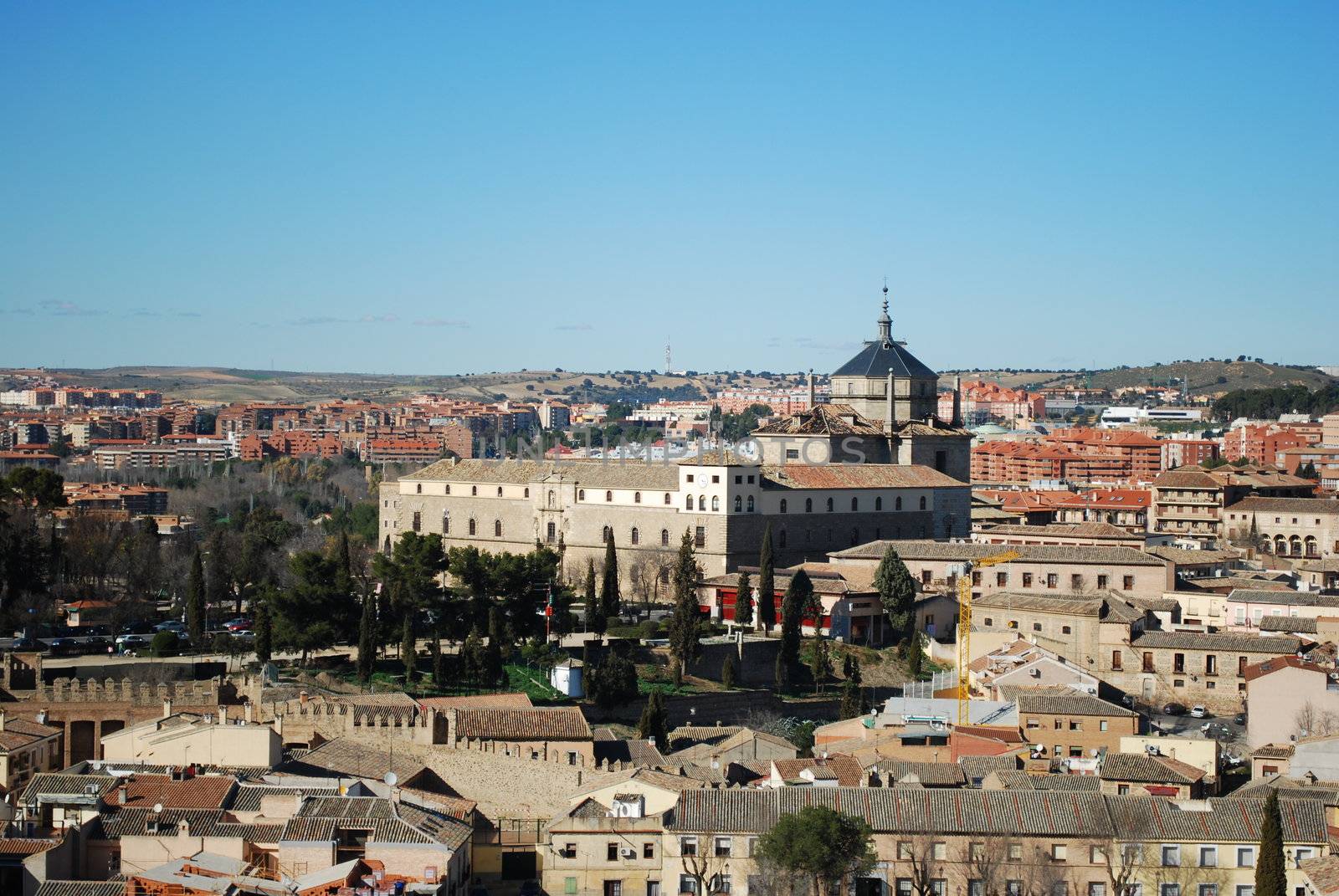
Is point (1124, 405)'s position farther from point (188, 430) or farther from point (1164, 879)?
point (1164, 879)

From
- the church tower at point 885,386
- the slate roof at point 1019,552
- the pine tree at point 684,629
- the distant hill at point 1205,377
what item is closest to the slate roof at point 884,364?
the church tower at point 885,386

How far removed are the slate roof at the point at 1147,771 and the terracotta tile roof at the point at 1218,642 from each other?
9203mm

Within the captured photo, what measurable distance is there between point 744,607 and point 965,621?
394 centimetres

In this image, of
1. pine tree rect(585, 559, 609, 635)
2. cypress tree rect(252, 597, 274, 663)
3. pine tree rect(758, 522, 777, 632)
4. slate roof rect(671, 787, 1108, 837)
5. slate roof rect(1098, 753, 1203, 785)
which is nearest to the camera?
slate roof rect(671, 787, 1108, 837)

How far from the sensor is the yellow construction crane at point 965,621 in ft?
118

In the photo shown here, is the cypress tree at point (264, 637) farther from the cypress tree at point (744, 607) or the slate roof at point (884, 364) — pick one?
the slate roof at point (884, 364)

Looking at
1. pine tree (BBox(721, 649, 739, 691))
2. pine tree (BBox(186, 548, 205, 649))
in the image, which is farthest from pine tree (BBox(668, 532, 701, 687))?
pine tree (BBox(186, 548, 205, 649))

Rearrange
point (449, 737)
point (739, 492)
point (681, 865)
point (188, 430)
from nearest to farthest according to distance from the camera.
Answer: point (681, 865)
point (449, 737)
point (739, 492)
point (188, 430)

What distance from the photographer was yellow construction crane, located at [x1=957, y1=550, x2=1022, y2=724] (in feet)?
118

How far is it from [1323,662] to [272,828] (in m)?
19.4

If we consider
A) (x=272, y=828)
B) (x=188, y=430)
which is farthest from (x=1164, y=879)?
(x=188, y=430)

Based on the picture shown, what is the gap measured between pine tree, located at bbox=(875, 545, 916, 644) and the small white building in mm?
8137

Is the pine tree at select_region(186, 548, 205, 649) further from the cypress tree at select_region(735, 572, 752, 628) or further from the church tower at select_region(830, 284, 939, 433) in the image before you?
the church tower at select_region(830, 284, 939, 433)

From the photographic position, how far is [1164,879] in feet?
79.8
